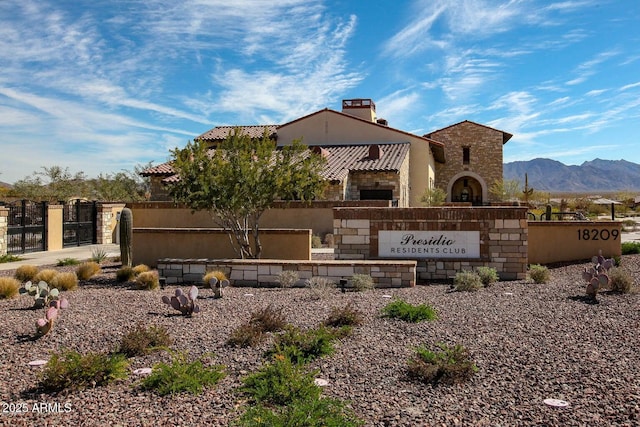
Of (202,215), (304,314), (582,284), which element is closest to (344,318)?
(304,314)

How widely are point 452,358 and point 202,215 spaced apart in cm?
1721

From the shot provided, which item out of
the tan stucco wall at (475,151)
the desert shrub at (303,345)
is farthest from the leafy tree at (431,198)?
the desert shrub at (303,345)

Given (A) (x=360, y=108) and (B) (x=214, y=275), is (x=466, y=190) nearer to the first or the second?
(A) (x=360, y=108)

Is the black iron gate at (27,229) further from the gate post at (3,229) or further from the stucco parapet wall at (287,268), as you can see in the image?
the stucco parapet wall at (287,268)

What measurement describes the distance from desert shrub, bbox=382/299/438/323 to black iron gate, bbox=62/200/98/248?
19.3 m

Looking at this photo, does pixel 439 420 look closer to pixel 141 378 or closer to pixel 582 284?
pixel 141 378

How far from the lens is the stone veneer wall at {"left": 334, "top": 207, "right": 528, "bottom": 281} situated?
1277 cm

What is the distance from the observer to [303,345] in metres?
6.77

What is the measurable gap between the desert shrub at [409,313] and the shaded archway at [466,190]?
36.0 metres

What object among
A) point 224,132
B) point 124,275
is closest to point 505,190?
point 224,132

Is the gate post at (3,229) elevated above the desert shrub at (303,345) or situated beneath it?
elevated above

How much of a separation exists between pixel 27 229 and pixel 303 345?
18.1 m

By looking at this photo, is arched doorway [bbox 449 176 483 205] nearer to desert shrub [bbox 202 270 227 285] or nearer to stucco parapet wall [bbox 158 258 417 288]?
stucco parapet wall [bbox 158 258 417 288]

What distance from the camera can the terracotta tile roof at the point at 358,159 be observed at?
28.0 metres
